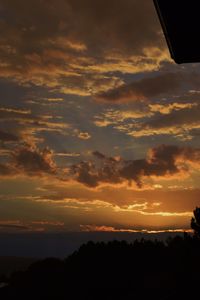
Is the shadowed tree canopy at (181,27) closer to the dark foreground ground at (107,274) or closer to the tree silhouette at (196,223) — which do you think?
the tree silhouette at (196,223)

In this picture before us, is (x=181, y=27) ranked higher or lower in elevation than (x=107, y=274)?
higher

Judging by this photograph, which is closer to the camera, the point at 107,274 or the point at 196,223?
the point at 196,223

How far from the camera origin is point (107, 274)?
3339 inches

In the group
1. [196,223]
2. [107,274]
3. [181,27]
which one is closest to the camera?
[181,27]

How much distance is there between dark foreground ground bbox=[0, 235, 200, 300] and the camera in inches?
3194

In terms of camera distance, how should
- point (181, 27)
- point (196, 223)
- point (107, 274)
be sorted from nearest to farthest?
point (181, 27)
point (196, 223)
point (107, 274)

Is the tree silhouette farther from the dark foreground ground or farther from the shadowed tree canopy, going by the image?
the shadowed tree canopy

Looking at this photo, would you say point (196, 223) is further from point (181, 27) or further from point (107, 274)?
point (181, 27)

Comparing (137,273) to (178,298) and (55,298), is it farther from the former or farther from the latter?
(178,298)

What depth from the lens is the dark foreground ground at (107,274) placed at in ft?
266

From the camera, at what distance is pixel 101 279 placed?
8412 cm

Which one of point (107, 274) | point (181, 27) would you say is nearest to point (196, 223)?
point (107, 274)

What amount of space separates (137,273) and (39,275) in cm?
2287

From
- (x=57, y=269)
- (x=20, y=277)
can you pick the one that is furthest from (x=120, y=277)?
(x=20, y=277)
